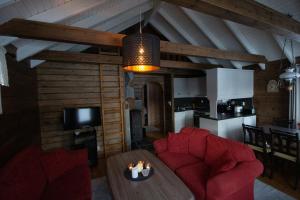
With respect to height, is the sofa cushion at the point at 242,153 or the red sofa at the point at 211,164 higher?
the sofa cushion at the point at 242,153

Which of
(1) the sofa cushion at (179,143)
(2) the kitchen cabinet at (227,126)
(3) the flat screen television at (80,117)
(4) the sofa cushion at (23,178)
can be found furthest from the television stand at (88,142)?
(2) the kitchen cabinet at (227,126)

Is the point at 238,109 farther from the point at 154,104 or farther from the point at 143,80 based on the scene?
the point at 143,80

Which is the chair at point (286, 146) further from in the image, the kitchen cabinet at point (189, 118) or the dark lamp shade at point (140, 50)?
the kitchen cabinet at point (189, 118)

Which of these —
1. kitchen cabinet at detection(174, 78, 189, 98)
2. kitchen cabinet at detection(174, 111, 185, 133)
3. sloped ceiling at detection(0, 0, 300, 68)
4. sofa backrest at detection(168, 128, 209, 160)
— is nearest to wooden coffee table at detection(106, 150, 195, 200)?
sofa backrest at detection(168, 128, 209, 160)

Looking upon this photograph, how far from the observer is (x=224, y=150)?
2.35 m

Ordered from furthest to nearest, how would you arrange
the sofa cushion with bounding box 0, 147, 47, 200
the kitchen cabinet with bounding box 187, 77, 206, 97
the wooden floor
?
the kitchen cabinet with bounding box 187, 77, 206, 97, the wooden floor, the sofa cushion with bounding box 0, 147, 47, 200

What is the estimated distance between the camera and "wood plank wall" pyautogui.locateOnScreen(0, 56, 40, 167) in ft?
6.50

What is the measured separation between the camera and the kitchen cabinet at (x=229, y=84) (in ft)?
13.5

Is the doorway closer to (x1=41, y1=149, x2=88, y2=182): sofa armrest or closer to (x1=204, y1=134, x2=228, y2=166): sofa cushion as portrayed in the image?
(x1=204, y1=134, x2=228, y2=166): sofa cushion

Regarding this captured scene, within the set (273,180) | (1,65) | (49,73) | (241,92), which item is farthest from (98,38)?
(241,92)

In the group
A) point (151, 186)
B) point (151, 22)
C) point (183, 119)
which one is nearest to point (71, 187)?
point (151, 186)

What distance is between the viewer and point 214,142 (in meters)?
2.56

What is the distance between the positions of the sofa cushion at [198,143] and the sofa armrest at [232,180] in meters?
0.81

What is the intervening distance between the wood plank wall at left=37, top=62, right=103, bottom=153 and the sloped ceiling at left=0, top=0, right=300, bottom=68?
0.43 metres
